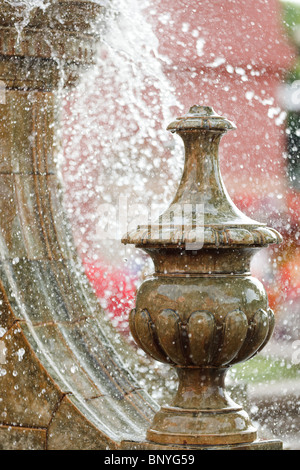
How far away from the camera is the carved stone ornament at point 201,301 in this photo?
3.52m

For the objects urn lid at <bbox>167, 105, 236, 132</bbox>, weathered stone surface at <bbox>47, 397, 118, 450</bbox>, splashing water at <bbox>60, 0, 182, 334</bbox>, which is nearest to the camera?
urn lid at <bbox>167, 105, 236, 132</bbox>

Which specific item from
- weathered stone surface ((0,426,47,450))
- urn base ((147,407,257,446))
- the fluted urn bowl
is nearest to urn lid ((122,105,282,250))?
the fluted urn bowl

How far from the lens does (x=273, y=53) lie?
26.4 feet

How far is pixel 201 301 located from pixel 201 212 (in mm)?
334

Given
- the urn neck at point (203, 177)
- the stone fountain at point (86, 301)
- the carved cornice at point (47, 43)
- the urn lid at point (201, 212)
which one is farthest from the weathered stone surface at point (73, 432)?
the carved cornice at point (47, 43)

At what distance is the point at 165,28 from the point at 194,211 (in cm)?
314

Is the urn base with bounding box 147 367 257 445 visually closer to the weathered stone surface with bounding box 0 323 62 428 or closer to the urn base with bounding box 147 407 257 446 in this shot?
the urn base with bounding box 147 407 257 446

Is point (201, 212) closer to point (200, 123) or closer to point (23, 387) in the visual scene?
point (200, 123)

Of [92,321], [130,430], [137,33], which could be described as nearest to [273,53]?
[137,33]

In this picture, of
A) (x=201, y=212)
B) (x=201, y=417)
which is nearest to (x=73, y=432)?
(x=201, y=417)

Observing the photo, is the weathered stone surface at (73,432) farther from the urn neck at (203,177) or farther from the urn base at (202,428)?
the urn neck at (203,177)

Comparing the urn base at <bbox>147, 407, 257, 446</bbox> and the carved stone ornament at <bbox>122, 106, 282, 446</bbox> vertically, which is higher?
the carved stone ornament at <bbox>122, 106, 282, 446</bbox>

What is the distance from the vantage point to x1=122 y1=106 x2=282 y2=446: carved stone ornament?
352 cm

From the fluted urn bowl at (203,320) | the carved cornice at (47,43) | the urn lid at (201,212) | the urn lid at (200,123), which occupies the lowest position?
the fluted urn bowl at (203,320)
